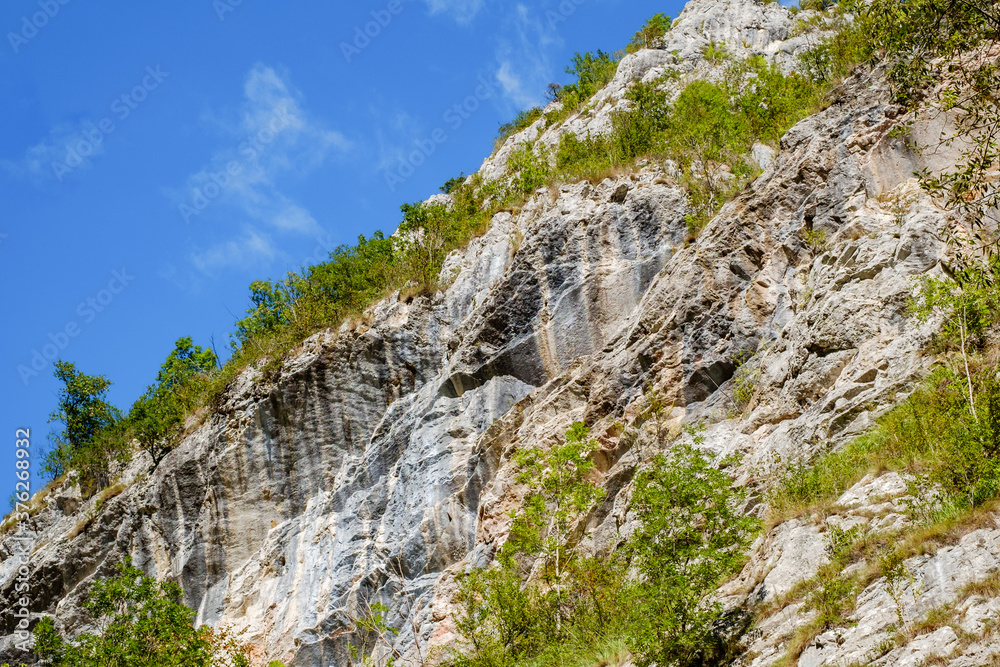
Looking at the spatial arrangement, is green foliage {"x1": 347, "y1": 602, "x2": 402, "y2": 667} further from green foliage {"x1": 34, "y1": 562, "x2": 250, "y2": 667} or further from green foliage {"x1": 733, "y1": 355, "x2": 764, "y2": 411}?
green foliage {"x1": 733, "y1": 355, "x2": 764, "y2": 411}

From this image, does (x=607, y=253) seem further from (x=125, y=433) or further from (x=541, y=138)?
(x=125, y=433)

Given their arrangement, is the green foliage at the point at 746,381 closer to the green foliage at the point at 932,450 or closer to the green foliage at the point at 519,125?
the green foliage at the point at 932,450

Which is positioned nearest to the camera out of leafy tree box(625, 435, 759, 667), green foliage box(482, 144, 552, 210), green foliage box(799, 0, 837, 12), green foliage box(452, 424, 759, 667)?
leafy tree box(625, 435, 759, 667)

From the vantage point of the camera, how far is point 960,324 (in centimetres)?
963

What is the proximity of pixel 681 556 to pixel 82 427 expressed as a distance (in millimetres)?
27747

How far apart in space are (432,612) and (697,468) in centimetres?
705

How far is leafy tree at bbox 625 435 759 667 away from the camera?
30.7 feet

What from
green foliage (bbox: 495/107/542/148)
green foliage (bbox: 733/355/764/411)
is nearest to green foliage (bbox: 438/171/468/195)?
green foliage (bbox: 495/107/542/148)

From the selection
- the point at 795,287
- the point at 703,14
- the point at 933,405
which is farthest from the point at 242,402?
the point at 703,14

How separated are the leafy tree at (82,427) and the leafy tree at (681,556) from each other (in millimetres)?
23638

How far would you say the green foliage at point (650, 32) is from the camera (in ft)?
108

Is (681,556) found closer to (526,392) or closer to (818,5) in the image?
(526,392)

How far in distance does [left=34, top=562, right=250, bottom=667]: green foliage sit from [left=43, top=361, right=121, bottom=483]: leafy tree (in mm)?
7859

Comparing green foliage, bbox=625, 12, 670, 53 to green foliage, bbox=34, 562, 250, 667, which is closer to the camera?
green foliage, bbox=34, 562, 250, 667
